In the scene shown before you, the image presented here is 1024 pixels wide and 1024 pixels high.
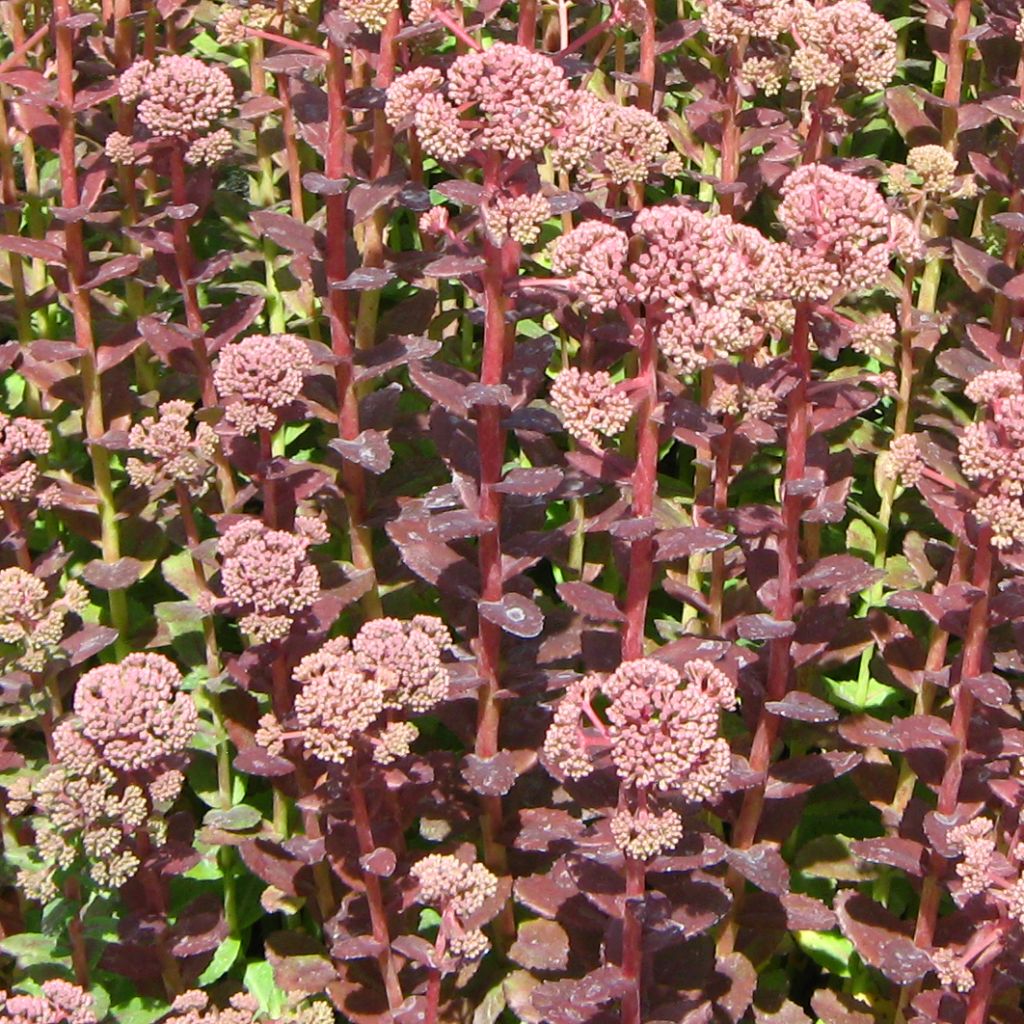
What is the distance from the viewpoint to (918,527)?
131 inches

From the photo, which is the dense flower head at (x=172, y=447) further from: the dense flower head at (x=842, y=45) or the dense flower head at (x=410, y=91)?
the dense flower head at (x=842, y=45)

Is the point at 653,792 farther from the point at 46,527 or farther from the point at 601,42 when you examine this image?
the point at 601,42

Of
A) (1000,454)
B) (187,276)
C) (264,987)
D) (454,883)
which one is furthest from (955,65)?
(264,987)

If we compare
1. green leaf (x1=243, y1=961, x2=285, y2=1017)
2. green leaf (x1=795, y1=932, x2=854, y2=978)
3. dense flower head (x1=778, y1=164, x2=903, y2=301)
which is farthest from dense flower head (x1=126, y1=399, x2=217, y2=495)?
green leaf (x1=795, y1=932, x2=854, y2=978)

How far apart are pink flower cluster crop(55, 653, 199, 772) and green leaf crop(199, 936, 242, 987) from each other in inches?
23.2

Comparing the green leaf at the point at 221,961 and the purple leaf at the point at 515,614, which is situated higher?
the purple leaf at the point at 515,614

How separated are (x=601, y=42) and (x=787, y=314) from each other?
1.25 meters

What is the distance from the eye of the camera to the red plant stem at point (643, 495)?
2578 mm

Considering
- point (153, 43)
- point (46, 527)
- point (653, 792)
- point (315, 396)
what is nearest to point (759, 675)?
point (653, 792)

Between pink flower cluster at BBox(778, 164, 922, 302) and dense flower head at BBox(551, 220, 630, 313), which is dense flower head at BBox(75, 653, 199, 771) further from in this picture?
pink flower cluster at BBox(778, 164, 922, 302)

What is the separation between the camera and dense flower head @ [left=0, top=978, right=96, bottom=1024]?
8.77 ft

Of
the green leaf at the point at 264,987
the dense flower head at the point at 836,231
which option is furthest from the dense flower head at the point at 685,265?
the green leaf at the point at 264,987

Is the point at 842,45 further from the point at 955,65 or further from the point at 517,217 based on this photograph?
the point at 517,217

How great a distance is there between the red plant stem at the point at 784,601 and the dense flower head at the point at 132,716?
3.04 ft
